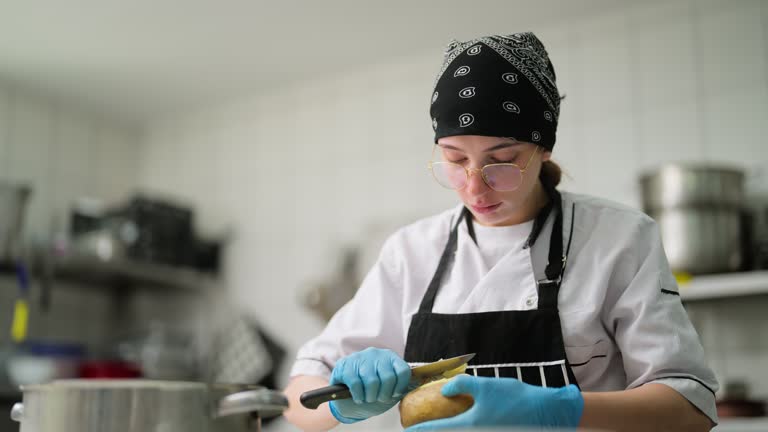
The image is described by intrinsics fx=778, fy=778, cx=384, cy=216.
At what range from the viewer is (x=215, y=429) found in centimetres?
112

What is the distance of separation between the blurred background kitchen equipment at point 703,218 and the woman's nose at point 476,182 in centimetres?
179

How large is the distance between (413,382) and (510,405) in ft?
0.77

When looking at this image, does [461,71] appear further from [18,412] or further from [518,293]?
[18,412]

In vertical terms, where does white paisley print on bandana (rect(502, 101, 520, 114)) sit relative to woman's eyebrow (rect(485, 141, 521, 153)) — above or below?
above

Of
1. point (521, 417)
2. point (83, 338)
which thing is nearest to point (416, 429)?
point (521, 417)

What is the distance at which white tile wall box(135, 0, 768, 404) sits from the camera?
3.31 meters

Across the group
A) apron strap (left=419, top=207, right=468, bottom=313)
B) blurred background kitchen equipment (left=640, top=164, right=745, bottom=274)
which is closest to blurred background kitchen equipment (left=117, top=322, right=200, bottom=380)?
blurred background kitchen equipment (left=640, top=164, right=745, bottom=274)

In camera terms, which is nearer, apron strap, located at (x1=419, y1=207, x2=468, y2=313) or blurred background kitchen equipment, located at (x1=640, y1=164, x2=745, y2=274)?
apron strap, located at (x1=419, y1=207, x2=468, y2=313)

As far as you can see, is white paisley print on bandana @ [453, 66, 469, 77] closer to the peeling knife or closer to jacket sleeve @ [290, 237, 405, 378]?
jacket sleeve @ [290, 237, 405, 378]

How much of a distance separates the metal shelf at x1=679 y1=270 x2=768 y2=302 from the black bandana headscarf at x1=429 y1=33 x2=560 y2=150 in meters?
1.66

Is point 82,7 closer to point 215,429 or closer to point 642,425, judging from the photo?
point 215,429

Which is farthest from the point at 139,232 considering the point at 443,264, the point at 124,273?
the point at 443,264

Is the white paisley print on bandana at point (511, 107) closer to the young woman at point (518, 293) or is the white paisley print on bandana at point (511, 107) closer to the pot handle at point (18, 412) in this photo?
the young woman at point (518, 293)

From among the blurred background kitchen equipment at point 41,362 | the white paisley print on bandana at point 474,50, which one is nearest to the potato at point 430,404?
the white paisley print on bandana at point 474,50
